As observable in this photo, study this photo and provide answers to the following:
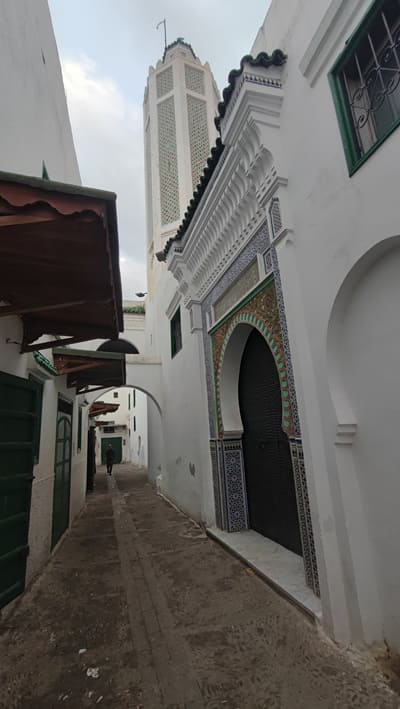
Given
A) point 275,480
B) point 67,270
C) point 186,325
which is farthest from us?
point 186,325

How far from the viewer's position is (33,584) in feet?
11.0

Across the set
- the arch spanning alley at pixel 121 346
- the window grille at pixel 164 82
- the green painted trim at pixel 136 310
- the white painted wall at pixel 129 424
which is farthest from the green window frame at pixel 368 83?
the white painted wall at pixel 129 424

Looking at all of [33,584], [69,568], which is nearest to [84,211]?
[33,584]

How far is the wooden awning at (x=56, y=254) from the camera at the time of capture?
1679mm

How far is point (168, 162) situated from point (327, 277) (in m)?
9.41

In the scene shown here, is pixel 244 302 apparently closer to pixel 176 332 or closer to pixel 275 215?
pixel 275 215

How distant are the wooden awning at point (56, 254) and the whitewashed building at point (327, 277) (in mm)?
1473

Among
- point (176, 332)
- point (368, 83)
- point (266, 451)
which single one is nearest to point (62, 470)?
point (266, 451)

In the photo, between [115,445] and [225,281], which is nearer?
[225,281]

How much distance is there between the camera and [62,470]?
16.6 ft

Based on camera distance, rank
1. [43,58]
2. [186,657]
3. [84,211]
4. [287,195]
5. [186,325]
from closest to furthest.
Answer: [84,211] → [186,657] → [287,195] → [43,58] → [186,325]

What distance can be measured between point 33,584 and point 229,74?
17.0 feet

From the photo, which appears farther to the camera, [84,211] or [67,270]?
[67,270]

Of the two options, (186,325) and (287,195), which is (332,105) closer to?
(287,195)
